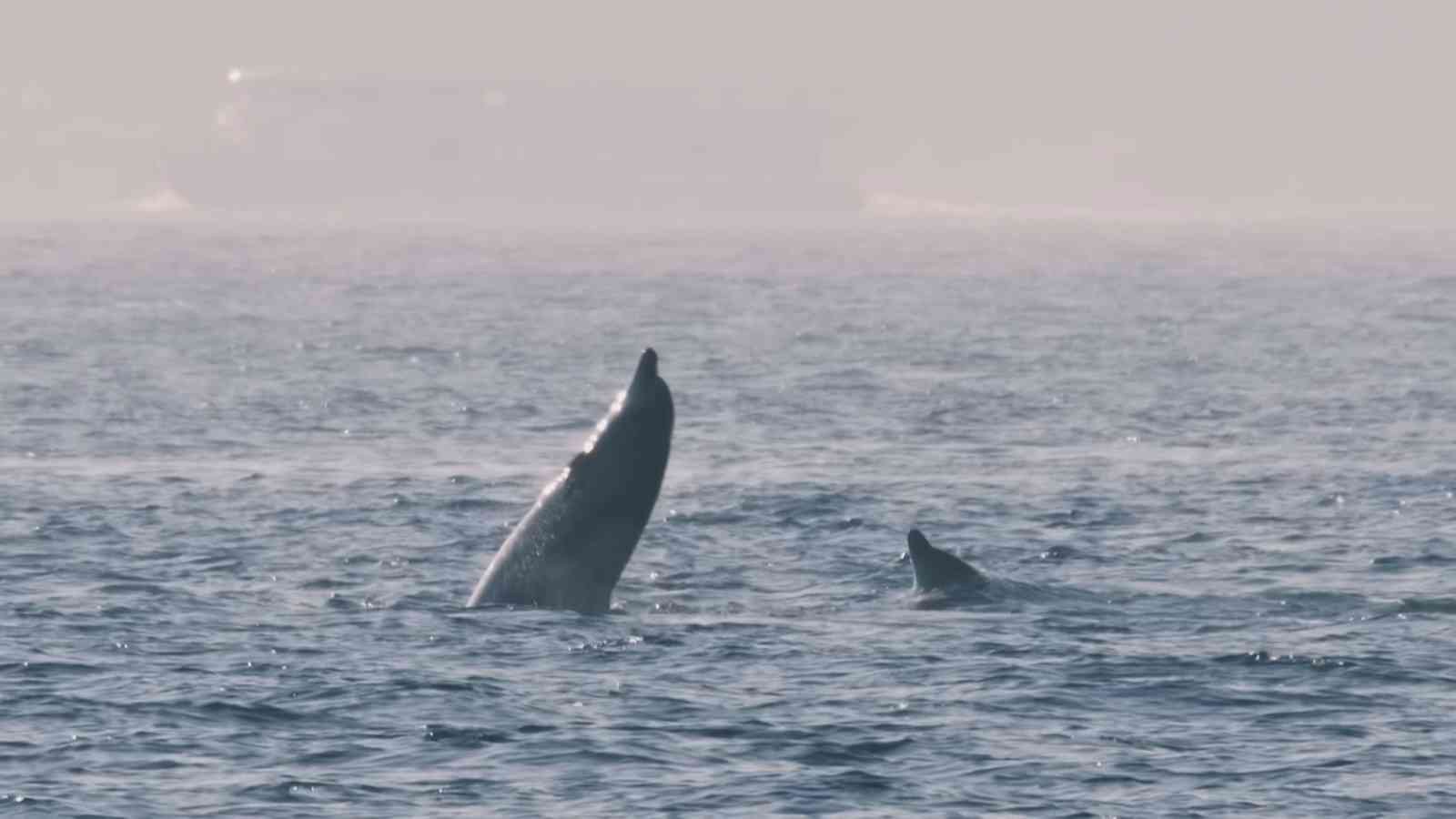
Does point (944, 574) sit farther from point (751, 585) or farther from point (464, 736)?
point (464, 736)

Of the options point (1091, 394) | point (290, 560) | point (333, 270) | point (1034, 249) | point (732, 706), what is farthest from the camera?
point (1034, 249)

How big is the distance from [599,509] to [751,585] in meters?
5.58

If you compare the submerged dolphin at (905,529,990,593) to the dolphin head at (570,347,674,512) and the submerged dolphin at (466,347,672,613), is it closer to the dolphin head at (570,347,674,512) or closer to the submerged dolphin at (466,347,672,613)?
the submerged dolphin at (466,347,672,613)

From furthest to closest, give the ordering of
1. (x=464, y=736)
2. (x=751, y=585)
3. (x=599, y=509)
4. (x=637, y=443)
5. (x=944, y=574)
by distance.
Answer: (x=751, y=585)
(x=944, y=574)
(x=599, y=509)
(x=637, y=443)
(x=464, y=736)

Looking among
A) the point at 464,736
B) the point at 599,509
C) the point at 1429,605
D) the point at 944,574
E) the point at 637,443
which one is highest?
the point at 637,443

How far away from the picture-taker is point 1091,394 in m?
55.3

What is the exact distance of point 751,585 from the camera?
30.5m

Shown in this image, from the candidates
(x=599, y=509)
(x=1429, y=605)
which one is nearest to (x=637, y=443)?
(x=599, y=509)

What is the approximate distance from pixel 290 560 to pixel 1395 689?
41.1ft

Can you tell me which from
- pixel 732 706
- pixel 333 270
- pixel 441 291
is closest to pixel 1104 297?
pixel 441 291

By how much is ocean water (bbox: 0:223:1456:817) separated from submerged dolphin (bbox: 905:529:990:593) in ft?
1.02

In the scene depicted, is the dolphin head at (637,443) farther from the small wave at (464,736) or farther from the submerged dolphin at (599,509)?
the small wave at (464,736)

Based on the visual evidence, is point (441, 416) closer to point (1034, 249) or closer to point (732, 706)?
point (732, 706)

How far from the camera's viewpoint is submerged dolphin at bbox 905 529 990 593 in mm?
28781
